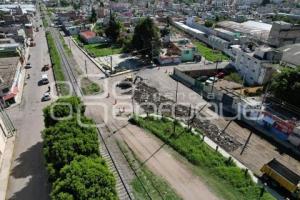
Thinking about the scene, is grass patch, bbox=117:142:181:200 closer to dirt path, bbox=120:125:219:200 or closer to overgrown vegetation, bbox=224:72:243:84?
dirt path, bbox=120:125:219:200

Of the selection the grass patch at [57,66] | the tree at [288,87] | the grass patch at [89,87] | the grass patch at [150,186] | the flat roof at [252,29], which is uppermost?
the tree at [288,87]

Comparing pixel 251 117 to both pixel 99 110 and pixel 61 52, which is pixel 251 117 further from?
pixel 61 52

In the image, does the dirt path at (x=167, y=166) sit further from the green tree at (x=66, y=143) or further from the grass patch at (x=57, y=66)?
the grass patch at (x=57, y=66)

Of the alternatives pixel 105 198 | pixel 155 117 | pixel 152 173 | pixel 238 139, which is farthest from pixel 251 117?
pixel 105 198

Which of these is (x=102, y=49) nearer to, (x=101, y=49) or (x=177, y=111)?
(x=101, y=49)

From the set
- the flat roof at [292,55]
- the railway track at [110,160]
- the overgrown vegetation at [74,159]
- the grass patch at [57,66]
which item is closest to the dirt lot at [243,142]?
the railway track at [110,160]

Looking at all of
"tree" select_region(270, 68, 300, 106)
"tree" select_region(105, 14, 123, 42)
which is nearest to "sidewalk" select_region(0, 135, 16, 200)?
"tree" select_region(270, 68, 300, 106)
